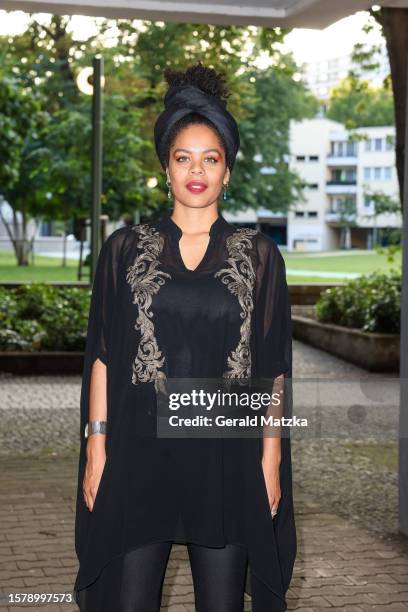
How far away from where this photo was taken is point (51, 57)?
30.6 metres

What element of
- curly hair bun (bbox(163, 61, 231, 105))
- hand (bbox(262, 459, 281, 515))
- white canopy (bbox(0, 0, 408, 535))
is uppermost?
white canopy (bbox(0, 0, 408, 535))

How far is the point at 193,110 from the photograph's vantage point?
3.35 metres

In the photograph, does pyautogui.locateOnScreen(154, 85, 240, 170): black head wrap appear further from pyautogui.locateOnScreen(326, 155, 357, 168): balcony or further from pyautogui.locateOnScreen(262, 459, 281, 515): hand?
pyautogui.locateOnScreen(326, 155, 357, 168): balcony

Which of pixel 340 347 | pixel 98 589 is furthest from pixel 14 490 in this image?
pixel 340 347

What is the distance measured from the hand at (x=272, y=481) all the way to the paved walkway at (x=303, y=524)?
6.69 feet

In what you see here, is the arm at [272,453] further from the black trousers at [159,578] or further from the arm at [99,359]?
the arm at [99,359]

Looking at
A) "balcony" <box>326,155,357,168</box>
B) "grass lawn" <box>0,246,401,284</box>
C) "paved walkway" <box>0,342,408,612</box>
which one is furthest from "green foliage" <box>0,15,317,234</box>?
"balcony" <box>326,155,357,168</box>

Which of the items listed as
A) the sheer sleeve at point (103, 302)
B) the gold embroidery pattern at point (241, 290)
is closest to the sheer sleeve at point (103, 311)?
the sheer sleeve at point (103, 302)

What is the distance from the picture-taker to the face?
3365 mm

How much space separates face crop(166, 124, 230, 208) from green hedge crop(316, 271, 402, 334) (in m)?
12.6

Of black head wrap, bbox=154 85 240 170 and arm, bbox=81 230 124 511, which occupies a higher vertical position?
black head wrap, bbox=154 85 240 170

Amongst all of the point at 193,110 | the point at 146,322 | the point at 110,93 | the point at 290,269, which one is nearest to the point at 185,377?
the point at 146,322

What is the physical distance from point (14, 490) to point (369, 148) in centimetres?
10650

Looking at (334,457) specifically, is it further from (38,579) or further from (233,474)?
(233,474)
